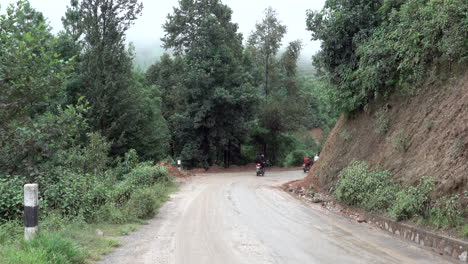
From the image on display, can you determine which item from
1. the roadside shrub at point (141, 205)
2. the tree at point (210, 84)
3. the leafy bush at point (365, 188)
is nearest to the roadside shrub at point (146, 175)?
the roadside shrub at point (141, 205)

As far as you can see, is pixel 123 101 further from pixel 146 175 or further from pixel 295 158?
pixel 295 158

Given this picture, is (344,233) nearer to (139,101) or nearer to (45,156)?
(45,156)

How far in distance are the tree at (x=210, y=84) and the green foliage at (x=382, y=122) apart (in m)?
21.7

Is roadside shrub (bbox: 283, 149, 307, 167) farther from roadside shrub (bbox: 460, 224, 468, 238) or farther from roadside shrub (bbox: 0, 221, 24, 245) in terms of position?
roadside shrub (bbox: 0, 221, 24, 245)

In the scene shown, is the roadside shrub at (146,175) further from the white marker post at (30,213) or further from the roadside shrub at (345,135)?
the white marker post at (30,213)

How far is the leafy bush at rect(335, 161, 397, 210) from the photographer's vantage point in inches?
395

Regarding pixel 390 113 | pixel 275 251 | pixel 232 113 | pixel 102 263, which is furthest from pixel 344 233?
pixel 232 113

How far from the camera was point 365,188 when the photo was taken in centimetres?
1130

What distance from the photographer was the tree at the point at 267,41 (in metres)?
45.6

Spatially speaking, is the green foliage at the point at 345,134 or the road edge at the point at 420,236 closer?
the road edge at the point at 420,236

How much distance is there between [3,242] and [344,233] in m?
6.39

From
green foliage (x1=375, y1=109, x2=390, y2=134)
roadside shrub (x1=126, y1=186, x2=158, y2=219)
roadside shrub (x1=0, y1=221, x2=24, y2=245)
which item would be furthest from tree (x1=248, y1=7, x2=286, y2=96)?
roadside shrub (x1=0, y1=221, x2=24, y2=245)

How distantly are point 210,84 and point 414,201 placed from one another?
92.4ft

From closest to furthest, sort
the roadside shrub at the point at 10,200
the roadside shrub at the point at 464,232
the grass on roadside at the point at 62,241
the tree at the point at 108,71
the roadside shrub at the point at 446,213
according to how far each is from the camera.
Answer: the grass on roadside at the point at 62,241 < the roadside shrub at the point at 464,232 < the roadside shrub at the point at 446,213 < the roadside shrub at the point at 10,200 < the tree at the point at 108,71
